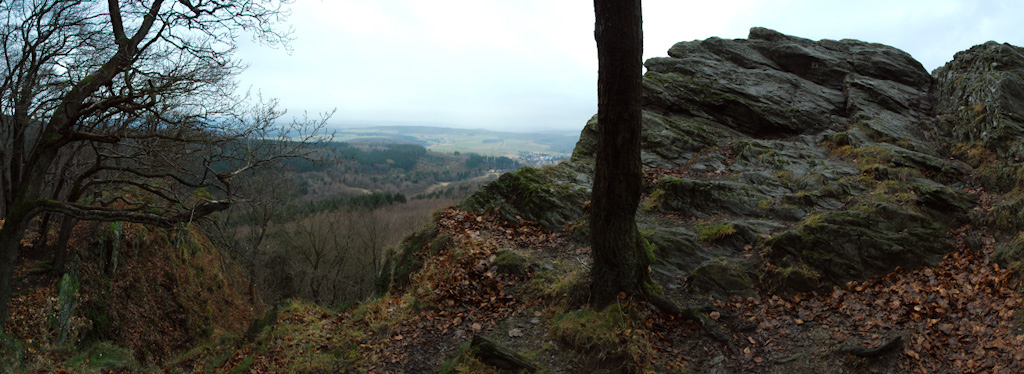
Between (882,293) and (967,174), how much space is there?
600 centimetres

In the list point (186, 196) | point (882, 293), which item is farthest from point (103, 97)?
point (882, 293)

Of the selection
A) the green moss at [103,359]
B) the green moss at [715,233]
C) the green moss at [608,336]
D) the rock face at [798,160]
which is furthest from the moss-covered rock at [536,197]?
the green moss at [103,359]

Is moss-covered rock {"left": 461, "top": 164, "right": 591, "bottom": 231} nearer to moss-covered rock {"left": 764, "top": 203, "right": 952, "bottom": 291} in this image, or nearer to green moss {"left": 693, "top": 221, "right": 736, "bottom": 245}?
green moss {"left": 693, "top": 221, "right": 736, "bottom": 245}

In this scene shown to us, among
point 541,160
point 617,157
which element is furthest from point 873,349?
point 541,160

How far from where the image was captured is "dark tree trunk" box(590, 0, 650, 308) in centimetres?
458

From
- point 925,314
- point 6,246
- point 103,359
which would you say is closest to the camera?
point 925,314

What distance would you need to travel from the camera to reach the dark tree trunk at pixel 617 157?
4582mm

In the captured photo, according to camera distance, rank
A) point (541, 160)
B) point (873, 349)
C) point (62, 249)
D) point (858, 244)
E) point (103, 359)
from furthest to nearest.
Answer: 1. point (541, 160)
2. point (62, 249)
3. point (103, 359)
4. point (858, 244)
5. point (873, 349)

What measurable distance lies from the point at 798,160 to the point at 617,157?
26.3 feet

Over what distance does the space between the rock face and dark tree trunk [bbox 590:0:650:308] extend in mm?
1273

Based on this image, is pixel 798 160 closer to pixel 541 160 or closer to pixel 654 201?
pixel 654 201

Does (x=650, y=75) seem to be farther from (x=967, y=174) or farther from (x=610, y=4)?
(x=610, y=4)

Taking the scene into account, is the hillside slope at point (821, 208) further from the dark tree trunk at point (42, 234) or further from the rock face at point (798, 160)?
the dark tree trunk at point (42, 234)

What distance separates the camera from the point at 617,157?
500 centimetres
